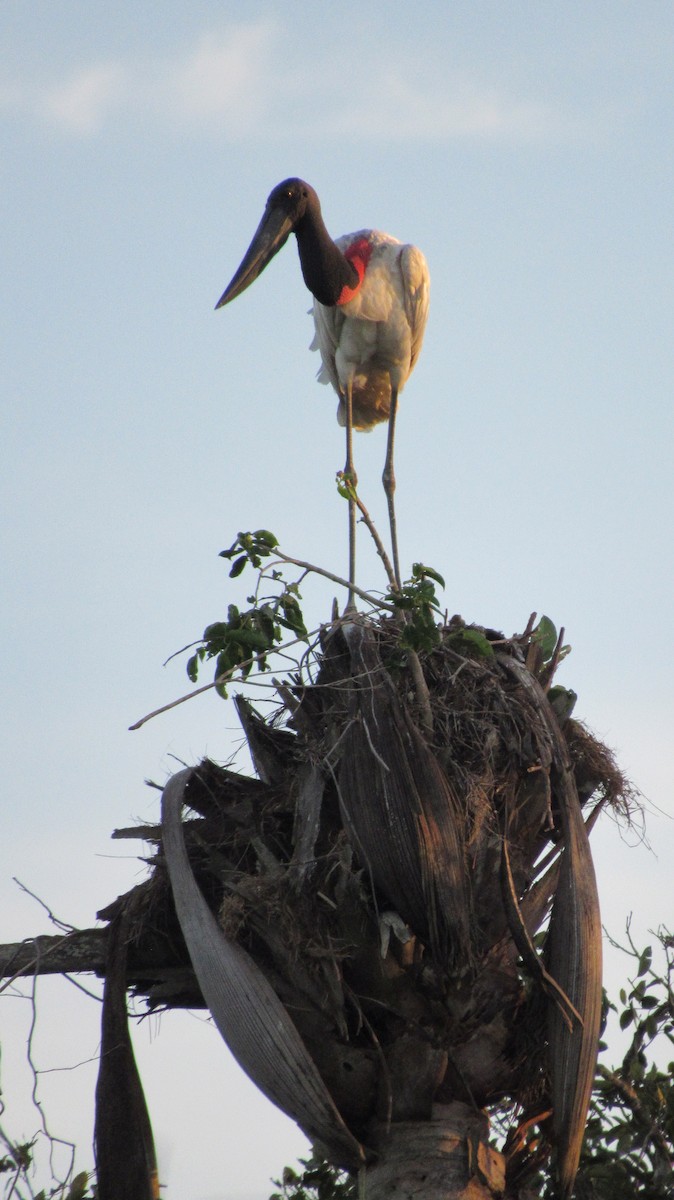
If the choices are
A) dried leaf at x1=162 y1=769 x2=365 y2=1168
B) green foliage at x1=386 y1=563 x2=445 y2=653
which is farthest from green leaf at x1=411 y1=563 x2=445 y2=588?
dried leaf at x1=162 y1=769 x2=365 y2=1168

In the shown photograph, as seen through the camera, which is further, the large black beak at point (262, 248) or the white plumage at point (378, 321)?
the white plumage at point (378, 321)

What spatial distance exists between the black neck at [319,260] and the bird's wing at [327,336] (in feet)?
0.87

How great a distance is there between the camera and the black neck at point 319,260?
802 cm

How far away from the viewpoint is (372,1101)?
15.9 ft

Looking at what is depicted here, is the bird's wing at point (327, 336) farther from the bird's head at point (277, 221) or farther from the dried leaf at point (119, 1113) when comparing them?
the dried leaf at point (119, 1113)

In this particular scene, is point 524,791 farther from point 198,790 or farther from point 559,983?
point 198,790

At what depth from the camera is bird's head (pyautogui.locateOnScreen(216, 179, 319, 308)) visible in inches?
305

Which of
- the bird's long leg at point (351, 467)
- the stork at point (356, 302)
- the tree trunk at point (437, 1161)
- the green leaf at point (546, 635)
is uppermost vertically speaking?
the stork at point (356, 302)

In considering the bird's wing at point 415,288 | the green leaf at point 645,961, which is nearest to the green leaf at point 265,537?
the green leaf at point 645,961

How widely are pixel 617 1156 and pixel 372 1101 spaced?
1.03 meters

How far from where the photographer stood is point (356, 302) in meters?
8.34

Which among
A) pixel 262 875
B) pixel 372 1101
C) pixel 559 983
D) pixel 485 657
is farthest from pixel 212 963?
pixel 485 657

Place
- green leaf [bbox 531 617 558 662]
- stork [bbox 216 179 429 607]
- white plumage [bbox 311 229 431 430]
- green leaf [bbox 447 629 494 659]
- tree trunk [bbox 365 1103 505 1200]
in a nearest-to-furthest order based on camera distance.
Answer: tree trunk [bbox 365 1103 505 1200]
green leaf [bbox 447 629 494 659]
green leaf [bbox 531 617 558 662]
stork [bbox 216 179 429 607]
white plumage [bbox 311 229 431 430]

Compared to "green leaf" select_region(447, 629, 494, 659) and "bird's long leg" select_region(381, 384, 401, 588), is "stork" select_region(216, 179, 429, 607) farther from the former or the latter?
"green leaf" select_region(447, 629, 494, 659)
